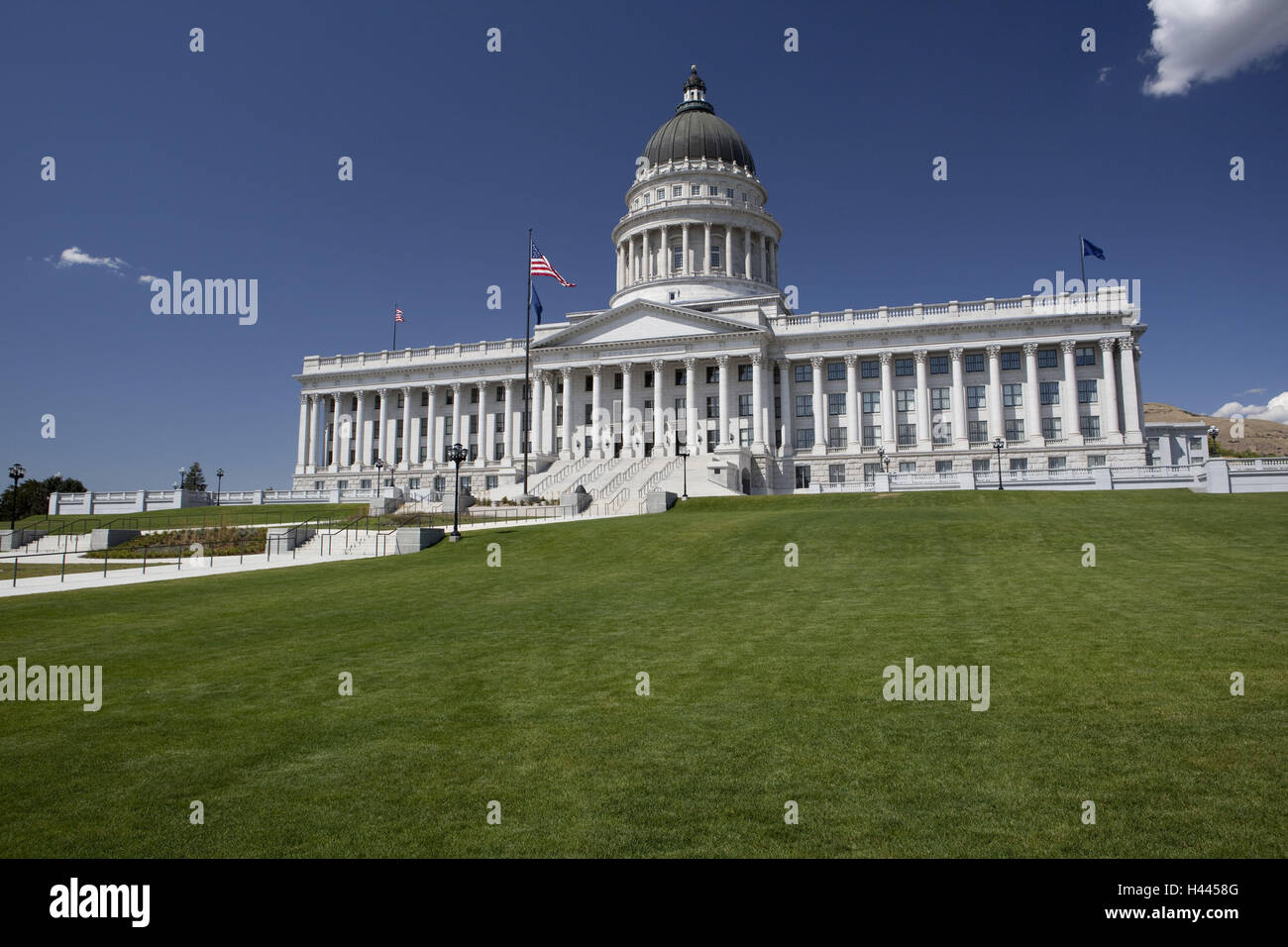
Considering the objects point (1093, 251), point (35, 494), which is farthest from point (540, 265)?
point (35, 494)

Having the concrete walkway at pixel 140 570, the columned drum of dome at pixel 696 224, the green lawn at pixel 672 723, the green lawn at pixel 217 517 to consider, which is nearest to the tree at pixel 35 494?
the green lawn at pixel 217 517

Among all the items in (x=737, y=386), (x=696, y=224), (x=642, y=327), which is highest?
(x=696, y=224)

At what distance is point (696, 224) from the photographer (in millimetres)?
90250

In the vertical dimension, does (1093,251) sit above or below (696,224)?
below

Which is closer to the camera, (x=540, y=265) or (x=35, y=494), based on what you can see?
(x=540, y=265)

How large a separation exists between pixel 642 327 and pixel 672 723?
70.5 m

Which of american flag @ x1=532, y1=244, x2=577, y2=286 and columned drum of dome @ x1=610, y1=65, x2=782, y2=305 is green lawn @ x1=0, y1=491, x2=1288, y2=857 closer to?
american flag @ x1=532, y1=244, x2=577, y2=286

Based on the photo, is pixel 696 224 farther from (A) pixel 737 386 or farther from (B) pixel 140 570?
(B) pixel 140 570

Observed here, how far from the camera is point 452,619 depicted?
15.3 meters

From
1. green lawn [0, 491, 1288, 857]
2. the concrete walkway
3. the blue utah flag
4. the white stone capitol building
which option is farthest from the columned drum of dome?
green lawn [0, 491, 1288, 857]

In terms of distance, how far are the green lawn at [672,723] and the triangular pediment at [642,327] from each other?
57959 mm

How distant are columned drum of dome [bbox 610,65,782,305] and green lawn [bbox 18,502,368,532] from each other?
151 feet
